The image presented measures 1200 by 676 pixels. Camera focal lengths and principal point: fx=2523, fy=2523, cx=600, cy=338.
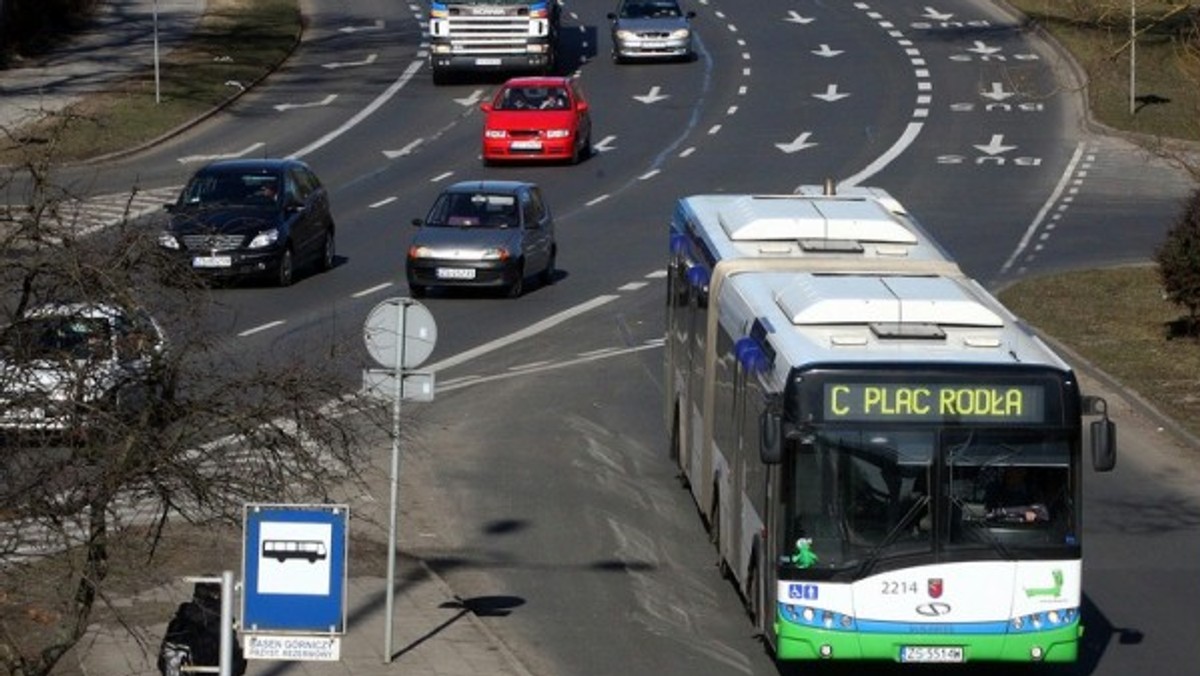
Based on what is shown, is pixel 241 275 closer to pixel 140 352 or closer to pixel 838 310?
pixel 838 310

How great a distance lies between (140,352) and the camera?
14000 millimetres

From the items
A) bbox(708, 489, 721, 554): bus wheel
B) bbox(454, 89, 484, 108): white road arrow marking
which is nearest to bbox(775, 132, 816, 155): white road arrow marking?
bbox(454, 89, 484, 108): white road arrow marking

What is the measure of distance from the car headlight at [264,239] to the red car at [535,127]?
12626 millimetres

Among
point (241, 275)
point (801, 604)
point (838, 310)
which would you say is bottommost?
point (241, 275)

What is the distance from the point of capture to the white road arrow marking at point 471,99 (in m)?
56.7

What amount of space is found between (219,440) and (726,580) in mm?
6835

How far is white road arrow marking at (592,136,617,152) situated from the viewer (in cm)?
5103

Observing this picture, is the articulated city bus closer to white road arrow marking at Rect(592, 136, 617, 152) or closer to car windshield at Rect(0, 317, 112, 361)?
car windshield at Rect(0, 317, 112, 361)

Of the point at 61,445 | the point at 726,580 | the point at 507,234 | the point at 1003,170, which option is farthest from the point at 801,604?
the point at 1003,170

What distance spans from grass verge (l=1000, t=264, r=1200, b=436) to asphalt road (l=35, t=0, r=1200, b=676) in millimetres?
934

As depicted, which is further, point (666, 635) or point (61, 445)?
point (666, 635)

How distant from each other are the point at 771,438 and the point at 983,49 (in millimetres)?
48734

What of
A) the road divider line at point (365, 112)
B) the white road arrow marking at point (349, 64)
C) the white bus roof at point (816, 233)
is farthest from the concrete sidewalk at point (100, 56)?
the white bus roof at point (816, 233)

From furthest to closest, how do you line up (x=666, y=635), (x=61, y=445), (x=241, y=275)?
(x=241, y=275), (x=666, y=635), (x=61, y=445)
